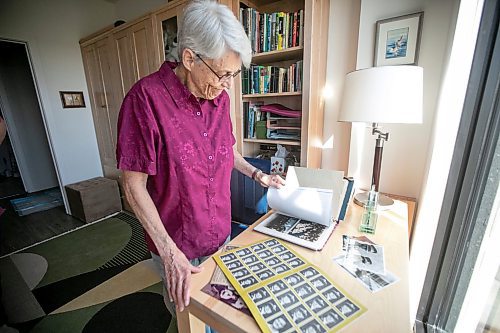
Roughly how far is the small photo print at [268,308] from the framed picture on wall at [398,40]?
1.28 metres

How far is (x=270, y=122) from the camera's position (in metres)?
1.60

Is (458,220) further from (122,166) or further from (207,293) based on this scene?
(122,166)

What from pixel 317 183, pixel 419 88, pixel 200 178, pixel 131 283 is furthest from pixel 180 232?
pixel 131 283

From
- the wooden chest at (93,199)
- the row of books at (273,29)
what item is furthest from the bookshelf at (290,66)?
the wooden chest at (93,199)

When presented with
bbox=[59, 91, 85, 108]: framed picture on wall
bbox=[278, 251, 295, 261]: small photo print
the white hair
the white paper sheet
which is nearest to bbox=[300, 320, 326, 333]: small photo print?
bbox=[278, 251, 295, 261]: small photo print

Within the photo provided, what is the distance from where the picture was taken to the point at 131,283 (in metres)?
1.64

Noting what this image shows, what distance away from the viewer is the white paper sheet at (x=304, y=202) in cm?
81

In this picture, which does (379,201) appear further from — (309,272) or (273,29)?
(273,29)

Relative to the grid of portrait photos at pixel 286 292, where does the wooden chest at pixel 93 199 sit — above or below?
below

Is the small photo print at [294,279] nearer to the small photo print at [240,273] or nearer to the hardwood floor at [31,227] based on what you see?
the small photo print at [240,273]

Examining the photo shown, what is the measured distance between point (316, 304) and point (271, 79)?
1.35 metres

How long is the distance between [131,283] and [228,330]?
1.47 metres

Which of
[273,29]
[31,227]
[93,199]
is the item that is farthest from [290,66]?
[31,227]

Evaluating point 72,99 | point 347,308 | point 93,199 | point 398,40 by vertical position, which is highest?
point 398,40
